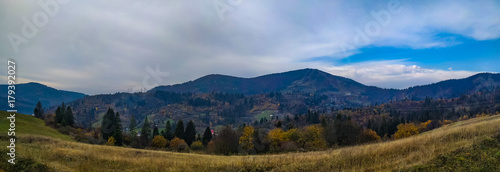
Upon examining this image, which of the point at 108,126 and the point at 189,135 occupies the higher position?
the point at 108,126

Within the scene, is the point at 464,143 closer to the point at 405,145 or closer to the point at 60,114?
the point at 405,145

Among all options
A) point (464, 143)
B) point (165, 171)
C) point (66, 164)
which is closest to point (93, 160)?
point (66, 164)

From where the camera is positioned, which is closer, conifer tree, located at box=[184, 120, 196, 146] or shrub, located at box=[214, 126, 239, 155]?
shrub, located at box=[214, 126, 239, 155]

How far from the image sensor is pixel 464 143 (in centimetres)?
1212

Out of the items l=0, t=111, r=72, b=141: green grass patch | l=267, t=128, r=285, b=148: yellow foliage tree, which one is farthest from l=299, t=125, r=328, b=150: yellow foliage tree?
l=0, t=111, r=72, b=141: green grass patch

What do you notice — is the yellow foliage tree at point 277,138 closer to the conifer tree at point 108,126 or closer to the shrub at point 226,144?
the shrub at point 226,144

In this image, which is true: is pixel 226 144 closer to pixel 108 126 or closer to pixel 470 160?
pixel 108 126

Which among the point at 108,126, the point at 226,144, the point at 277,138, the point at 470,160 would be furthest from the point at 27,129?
the point at 277,138

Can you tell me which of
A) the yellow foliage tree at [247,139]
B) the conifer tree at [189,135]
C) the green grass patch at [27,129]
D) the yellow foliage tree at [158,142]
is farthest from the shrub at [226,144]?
the conifer tree at [189,135]

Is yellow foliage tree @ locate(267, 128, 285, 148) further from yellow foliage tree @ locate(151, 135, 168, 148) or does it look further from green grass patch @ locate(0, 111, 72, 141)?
green grass patch @ locate(0, 111, 72, 141)

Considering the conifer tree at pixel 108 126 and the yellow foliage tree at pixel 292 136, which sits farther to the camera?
the yellow foliage tree at pixel 292 136

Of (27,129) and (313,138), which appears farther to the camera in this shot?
(313,138)

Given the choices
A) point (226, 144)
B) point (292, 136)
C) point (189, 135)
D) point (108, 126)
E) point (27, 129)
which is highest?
point (27, 129)

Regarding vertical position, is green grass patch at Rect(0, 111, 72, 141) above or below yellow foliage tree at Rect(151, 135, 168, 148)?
above
